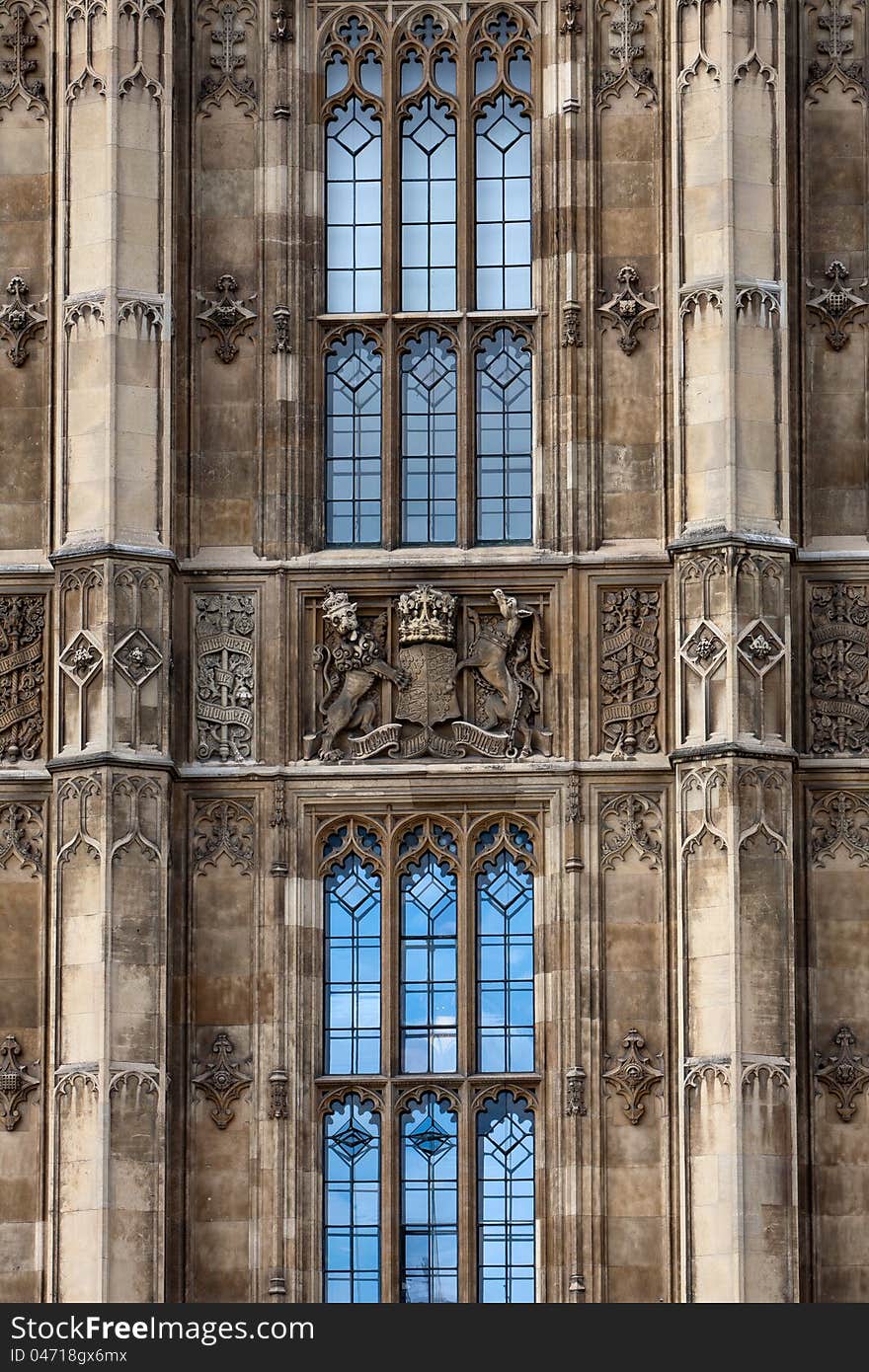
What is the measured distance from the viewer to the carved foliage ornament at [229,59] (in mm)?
34688

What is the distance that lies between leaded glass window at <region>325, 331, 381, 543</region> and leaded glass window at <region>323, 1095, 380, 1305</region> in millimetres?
4292

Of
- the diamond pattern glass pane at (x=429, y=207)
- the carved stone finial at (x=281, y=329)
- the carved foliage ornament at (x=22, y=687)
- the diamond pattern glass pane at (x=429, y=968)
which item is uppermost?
the diamond pattern glass pane at (x=429, y=207)

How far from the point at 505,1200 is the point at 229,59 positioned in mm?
8797

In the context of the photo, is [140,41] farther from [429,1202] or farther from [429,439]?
[429,1202]

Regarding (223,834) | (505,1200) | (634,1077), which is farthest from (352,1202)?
(223,834)

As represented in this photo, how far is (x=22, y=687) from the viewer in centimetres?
3375

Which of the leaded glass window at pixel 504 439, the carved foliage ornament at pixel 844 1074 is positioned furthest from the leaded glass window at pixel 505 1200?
the leaded glass window at pixel 504 439

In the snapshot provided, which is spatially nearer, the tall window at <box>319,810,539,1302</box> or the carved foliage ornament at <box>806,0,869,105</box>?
the tall window at <box>319,810,539,1302</box>

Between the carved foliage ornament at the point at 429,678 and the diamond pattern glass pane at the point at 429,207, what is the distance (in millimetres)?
2361

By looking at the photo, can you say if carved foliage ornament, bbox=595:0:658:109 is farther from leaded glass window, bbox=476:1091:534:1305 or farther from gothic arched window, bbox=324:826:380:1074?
leaded glass window, bbox=476:1091:534:1305

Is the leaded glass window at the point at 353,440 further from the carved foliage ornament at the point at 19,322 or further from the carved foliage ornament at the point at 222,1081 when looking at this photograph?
the carved foliage ornament at the point at 222,1081

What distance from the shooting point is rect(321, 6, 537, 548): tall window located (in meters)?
34.2

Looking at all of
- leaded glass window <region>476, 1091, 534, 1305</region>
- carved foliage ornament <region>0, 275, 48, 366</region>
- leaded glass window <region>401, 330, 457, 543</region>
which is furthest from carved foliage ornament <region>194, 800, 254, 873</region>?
carved foliage ornament <region>0, 275, 48, 366</region>

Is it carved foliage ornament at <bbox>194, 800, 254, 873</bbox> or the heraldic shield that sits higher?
the heraldic shield
